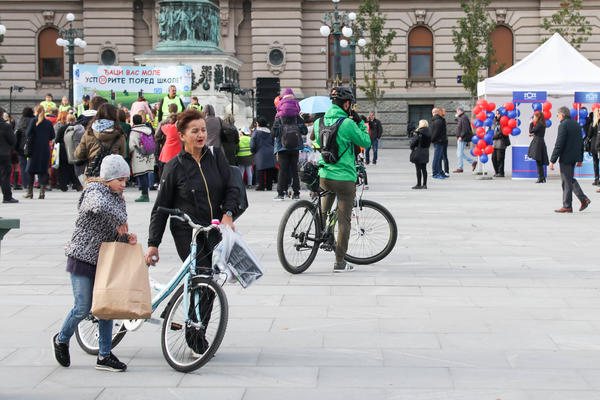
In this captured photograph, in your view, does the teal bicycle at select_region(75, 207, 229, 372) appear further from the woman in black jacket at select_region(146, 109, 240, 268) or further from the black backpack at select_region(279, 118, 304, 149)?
the black backpack at select_region(279, 118, 304, 149)

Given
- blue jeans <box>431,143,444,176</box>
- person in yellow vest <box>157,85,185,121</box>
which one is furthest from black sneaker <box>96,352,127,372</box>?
blue jeans <box>431,143,444,176</box>

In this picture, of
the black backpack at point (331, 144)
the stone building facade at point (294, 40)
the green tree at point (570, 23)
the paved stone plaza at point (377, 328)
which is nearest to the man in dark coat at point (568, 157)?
the paved stone plaza at point (377, 328)

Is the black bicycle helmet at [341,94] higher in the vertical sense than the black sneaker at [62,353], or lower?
higher

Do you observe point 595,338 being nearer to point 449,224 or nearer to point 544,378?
point 544,378

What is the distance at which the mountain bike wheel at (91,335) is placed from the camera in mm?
6715

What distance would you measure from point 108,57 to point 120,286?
43.8 metres

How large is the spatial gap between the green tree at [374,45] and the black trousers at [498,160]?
2114cm

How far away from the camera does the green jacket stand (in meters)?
10.2

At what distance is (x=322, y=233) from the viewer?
34.1ft

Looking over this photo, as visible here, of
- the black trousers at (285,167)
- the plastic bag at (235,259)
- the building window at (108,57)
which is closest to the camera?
the plastic bag at (235,259)

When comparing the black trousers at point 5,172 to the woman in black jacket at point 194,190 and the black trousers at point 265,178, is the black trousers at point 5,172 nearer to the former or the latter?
the black trousers at point 265,178

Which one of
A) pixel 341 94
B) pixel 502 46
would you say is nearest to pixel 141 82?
pixel 341 94

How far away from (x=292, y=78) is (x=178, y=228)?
42143 mm

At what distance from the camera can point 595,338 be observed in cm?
719
